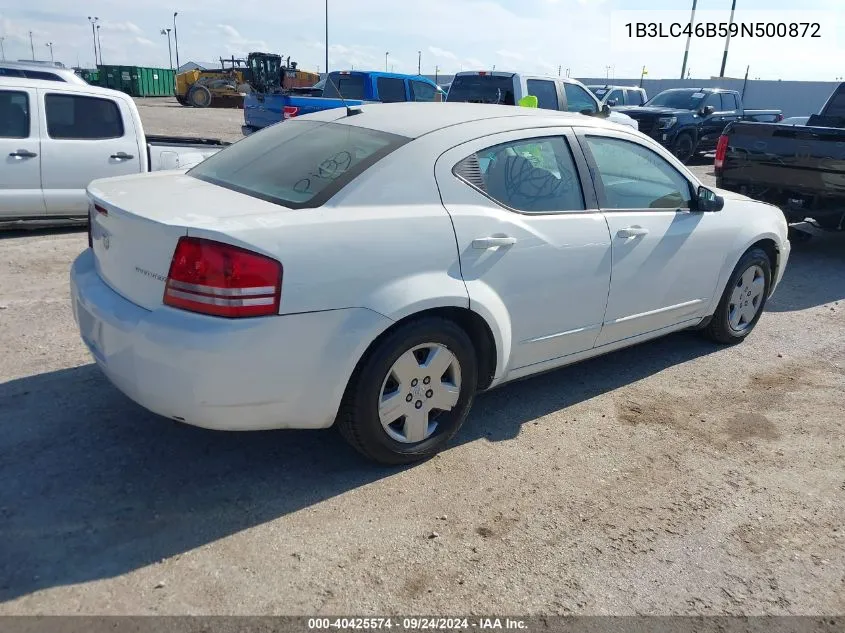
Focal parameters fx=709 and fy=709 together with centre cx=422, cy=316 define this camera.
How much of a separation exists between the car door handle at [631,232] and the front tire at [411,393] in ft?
3.90

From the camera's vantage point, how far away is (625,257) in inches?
156

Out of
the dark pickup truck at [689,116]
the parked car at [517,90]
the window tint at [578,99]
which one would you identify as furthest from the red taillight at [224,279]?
the dark pickup truck at [689,116]

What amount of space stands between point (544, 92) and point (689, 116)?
5.93 meters

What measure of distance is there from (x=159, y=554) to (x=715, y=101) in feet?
59.8

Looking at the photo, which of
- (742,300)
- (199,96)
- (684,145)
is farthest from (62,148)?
(199,96)

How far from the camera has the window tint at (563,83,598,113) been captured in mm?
12936

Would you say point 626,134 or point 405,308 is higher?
point 626,134

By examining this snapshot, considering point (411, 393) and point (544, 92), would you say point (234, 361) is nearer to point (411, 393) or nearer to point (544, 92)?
point (411, 393)

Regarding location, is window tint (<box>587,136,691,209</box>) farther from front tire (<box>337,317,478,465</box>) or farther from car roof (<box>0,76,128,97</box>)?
car roof (<box>0,76,128,97</box>)

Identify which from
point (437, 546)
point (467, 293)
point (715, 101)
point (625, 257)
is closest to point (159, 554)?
point (437, 546)

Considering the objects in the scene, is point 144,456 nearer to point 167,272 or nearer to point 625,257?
point 167,272

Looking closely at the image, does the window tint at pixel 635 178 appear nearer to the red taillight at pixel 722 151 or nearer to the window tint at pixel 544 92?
the red taillight at pixel 722 151

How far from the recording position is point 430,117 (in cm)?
365

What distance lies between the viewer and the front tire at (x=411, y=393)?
3.05 meters
